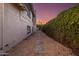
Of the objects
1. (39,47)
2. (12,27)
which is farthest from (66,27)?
(12,27)

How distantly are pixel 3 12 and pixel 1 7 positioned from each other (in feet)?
0.30

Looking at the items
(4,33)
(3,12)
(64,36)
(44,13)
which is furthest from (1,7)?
(64,36)

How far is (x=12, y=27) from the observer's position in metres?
3.93

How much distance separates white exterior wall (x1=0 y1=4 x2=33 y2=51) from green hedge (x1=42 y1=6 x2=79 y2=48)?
1.54 feet

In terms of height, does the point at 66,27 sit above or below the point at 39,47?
above

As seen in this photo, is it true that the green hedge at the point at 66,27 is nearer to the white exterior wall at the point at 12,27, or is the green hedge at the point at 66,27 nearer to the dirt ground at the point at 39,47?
the dirt ground at the point at 39,47

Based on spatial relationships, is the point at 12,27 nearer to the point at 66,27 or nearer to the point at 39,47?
the point at 39,47

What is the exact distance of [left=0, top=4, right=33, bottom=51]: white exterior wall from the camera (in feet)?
12.3

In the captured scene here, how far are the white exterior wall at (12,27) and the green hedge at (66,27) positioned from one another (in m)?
0.47

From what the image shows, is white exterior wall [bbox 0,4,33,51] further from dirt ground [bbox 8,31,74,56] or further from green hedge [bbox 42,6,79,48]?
green hedge [bbox 42,6,79,48]

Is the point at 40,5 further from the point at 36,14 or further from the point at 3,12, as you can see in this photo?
the point at 3,12

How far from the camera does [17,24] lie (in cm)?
408

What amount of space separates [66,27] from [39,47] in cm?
59

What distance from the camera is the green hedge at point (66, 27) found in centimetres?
377
